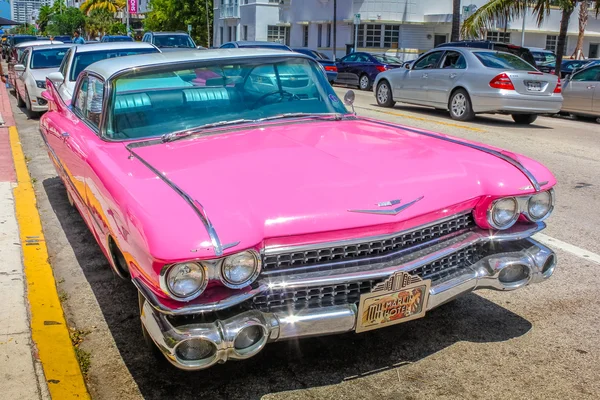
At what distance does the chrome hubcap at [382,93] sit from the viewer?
695 inches

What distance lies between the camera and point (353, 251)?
337 cm

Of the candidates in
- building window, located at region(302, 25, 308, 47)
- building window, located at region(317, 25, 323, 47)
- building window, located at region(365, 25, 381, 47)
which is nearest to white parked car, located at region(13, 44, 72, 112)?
building window, located at region(365, 25, 381, 47)

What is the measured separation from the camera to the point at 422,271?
358cm

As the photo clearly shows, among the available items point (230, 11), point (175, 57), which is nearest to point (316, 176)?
point (175, 57)

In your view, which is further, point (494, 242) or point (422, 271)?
point (494, 242)

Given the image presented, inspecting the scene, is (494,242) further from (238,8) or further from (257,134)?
(238,8)

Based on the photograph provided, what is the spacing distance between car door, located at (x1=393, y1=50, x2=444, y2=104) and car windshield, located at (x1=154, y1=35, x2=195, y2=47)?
Result: 36.6ft

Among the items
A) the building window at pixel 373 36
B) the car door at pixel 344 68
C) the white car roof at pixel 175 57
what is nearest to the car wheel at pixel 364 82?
the car door at pixel 344 68

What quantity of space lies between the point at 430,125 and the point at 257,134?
31.1 ft

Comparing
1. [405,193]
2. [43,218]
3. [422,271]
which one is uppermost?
[405,193]

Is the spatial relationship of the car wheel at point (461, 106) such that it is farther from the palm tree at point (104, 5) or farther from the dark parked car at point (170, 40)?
the palm tree at point (104, 5)

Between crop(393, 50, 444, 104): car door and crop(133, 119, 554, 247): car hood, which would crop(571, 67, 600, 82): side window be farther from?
crop(133, 119, 554, 247): car hood

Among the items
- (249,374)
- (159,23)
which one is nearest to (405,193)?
(249,374)

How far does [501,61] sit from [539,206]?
460 inches
